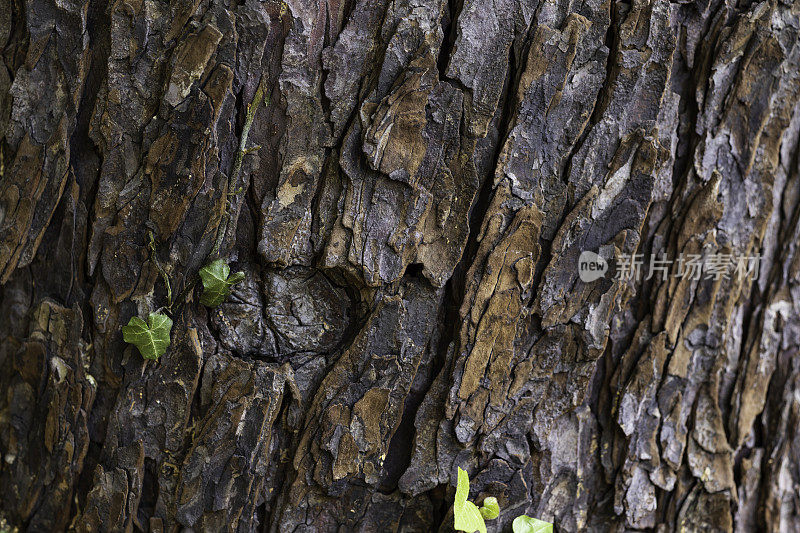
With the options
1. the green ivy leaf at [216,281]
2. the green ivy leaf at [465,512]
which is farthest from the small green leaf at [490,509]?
the green ivy leaf at [216,281]

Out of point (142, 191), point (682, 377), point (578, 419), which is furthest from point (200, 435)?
point (682, 377)

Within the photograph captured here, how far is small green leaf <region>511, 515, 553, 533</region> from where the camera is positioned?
117 centimetres

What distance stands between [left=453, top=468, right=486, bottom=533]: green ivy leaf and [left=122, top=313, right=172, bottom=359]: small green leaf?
0.63 metres

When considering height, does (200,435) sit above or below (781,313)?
→ below

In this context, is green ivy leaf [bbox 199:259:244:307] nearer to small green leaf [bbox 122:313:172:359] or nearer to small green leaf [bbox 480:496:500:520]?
small green leaf [bbox 122:313:172:359]

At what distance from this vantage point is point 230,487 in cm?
107

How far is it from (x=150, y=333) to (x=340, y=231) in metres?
0.40

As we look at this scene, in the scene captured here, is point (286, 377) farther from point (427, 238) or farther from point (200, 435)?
point (427, 238)

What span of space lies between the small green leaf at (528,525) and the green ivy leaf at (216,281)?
77 centimetres

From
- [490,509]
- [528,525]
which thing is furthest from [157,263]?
[528,525]

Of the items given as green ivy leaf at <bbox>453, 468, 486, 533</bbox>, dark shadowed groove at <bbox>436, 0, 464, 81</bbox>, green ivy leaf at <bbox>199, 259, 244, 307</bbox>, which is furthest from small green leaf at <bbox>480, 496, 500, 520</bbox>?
dark shadowed groove at <bbox>436, 0, 464, 81</bbox>

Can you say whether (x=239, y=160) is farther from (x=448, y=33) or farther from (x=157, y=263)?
(x=448, y=33)

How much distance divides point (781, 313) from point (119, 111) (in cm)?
157

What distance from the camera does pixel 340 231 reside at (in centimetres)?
102
